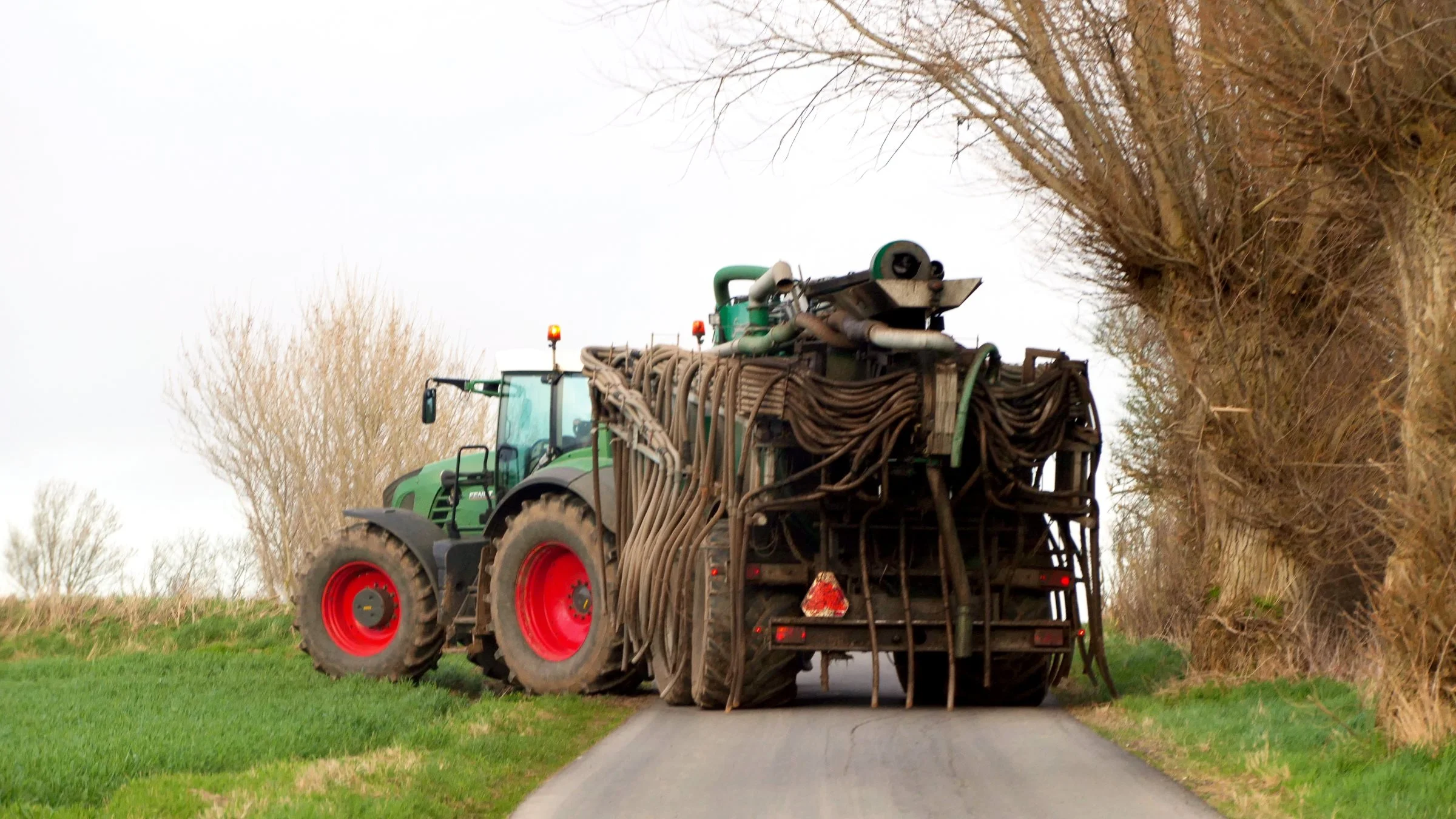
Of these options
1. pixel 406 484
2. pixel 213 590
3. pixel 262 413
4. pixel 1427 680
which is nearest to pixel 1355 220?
pixel 1427 680

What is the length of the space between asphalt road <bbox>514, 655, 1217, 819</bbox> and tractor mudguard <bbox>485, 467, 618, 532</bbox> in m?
1.93

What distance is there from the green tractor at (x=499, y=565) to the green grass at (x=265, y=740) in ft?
1.39

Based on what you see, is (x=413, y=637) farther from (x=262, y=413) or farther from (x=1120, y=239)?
(x=262, y=413)

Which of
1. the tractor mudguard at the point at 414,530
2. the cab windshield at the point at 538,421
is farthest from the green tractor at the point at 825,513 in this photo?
the cab windshield at the point at 538,421

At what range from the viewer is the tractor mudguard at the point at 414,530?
14.8 metres

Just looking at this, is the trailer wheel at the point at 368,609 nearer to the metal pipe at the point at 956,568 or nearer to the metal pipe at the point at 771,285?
the metal pipe at the point at 771,285

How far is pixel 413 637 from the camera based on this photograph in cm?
1459

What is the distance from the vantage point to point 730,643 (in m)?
12.0

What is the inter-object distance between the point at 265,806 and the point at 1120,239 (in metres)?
8.51

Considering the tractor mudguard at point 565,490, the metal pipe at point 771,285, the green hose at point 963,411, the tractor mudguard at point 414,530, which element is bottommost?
the tractor mudguard at point 414,530

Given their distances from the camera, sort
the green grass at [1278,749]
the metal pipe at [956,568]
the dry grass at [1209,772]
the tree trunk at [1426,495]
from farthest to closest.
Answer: the metal pipe at [956,568], the tree trunk at [1426,495], the dry grass at [1209,772], the green grass at [1278,749]

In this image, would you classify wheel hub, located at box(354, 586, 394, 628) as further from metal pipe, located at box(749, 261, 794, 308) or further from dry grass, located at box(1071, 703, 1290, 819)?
dry grass, located at box(1071, 703, 1290, 819)

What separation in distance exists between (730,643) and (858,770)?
2.91 metres

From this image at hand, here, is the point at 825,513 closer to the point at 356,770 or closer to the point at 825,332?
the point at 825,332
